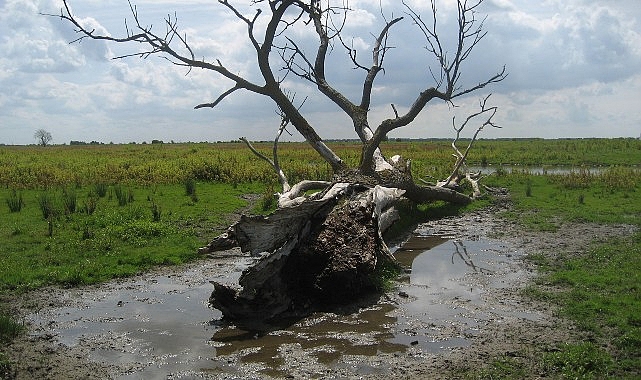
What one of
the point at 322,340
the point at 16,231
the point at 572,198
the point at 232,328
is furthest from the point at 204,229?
the point at 572,198

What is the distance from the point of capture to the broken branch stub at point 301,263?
7914 mm

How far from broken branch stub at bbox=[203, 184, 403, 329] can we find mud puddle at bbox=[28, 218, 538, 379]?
0.39 metres

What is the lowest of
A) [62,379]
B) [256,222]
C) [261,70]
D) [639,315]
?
[62,379]

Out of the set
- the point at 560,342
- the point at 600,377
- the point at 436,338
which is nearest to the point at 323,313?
the point at 436,338

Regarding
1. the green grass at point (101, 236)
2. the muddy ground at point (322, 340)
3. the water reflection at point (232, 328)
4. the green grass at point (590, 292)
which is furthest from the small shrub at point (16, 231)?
the green grass at point (590, 292)

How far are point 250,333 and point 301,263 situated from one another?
1.71 metres

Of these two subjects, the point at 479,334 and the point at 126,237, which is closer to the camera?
the point at 479,334

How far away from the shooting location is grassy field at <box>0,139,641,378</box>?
6.91 m

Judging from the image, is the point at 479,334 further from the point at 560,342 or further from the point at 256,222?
the point at 256,222

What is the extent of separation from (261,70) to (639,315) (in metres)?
9.86

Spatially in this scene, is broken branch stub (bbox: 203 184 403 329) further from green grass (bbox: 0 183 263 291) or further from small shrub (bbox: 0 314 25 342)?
small shrub (bbox: 0 314 25 342)

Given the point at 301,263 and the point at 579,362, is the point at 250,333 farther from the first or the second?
the point at 579,362

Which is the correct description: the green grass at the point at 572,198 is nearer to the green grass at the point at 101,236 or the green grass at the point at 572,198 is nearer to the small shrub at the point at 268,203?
the small shrub at the point at 268,203

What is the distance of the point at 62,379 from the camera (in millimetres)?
6051
